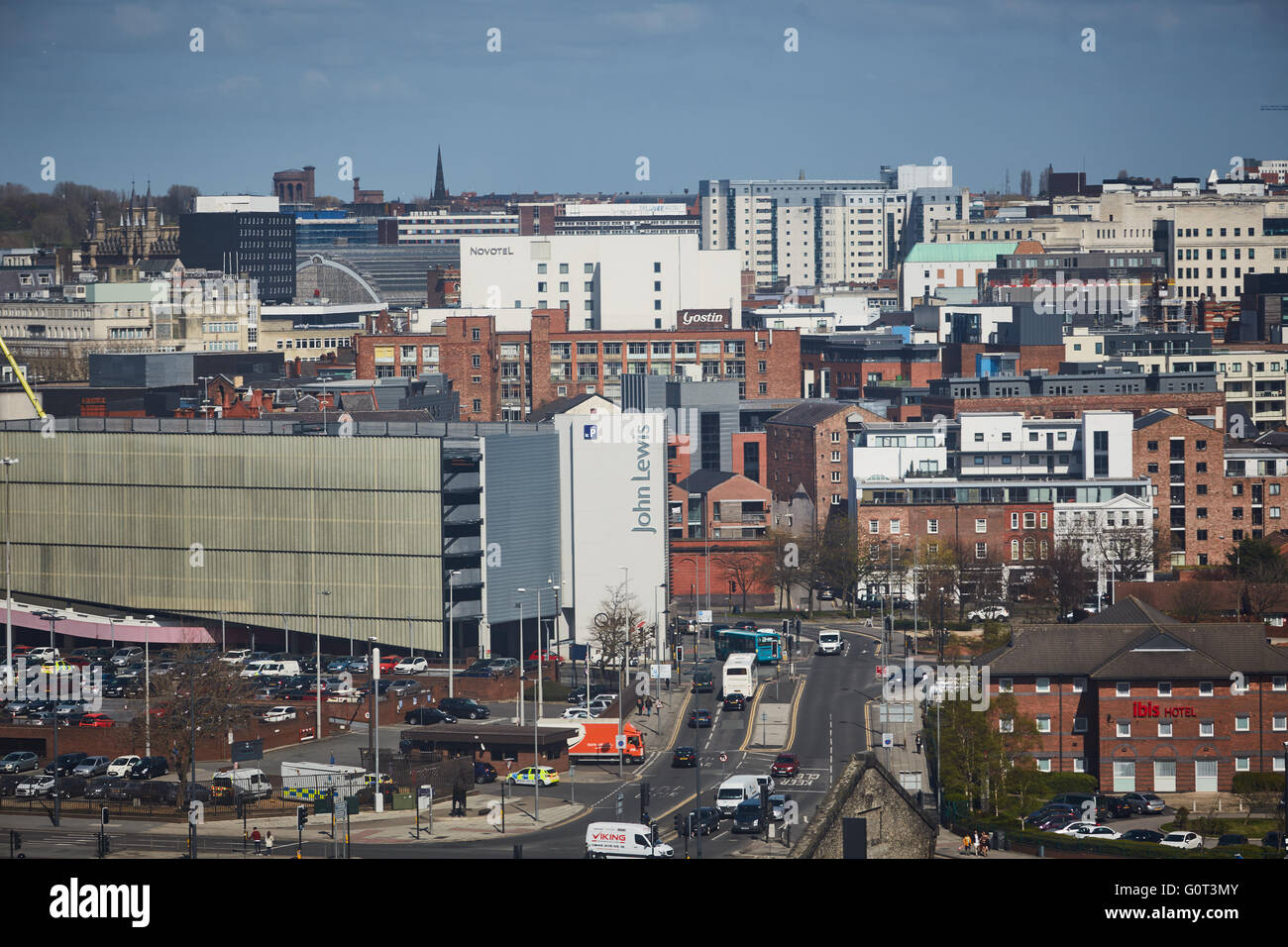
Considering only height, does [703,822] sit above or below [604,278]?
below

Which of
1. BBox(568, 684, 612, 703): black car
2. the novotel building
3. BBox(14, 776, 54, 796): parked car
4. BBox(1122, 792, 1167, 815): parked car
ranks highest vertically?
the novotel building

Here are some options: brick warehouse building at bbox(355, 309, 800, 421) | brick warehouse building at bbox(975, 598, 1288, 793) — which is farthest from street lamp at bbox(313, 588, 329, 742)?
brick warehouse building at bbox(355, 309, 800, 421)

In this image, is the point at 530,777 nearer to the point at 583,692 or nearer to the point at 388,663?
the point at 583,692

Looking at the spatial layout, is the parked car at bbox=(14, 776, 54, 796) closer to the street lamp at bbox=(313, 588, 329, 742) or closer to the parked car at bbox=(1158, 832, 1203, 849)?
the street lamp at bbox=(313, 588, 329, 742)

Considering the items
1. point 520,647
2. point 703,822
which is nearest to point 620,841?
point 703,822
